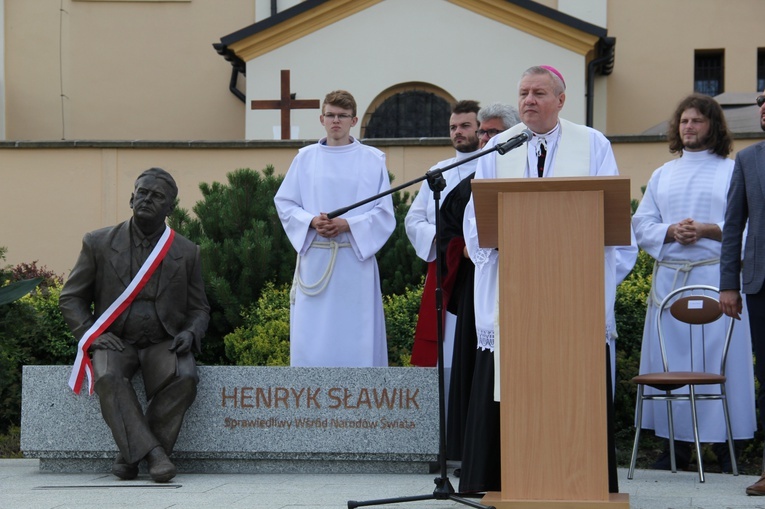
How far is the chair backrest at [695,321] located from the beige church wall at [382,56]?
15.5 metres

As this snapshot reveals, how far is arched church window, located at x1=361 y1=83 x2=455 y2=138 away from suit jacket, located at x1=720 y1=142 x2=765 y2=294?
55.0ft

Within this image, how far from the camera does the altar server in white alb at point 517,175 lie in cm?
615

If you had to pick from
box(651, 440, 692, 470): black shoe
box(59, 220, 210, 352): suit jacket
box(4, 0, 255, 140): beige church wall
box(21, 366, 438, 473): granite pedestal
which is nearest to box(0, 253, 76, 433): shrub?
box(21, 366, 438, 473): granite pedestal

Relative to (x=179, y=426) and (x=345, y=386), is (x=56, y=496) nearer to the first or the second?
(x=179, y=426)

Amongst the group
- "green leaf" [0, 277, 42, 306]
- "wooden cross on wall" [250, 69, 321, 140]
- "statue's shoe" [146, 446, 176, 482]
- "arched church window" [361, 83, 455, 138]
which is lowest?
"statue's shoe" [146, 446, 176, 482]

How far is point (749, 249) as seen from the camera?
6.81m

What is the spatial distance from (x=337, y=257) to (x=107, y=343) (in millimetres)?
1753

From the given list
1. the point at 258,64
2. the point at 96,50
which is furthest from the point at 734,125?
the point at 96,50

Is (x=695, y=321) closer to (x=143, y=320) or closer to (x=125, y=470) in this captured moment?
(x=143, y=320)

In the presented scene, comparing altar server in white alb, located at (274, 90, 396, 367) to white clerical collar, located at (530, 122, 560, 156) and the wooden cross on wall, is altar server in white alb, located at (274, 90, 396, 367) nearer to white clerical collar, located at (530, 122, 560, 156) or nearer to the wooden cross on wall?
white clerical collar, located at (530, 122, 560, 156)

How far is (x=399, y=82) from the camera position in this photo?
931 inches

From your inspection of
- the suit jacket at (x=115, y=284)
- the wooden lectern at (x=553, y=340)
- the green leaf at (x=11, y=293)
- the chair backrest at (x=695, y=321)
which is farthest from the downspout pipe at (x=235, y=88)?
the wooden lectern at (x=553, y=340)

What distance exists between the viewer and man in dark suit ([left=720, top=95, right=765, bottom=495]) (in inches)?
263

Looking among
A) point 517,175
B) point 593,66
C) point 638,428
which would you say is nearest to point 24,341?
point 638,428
